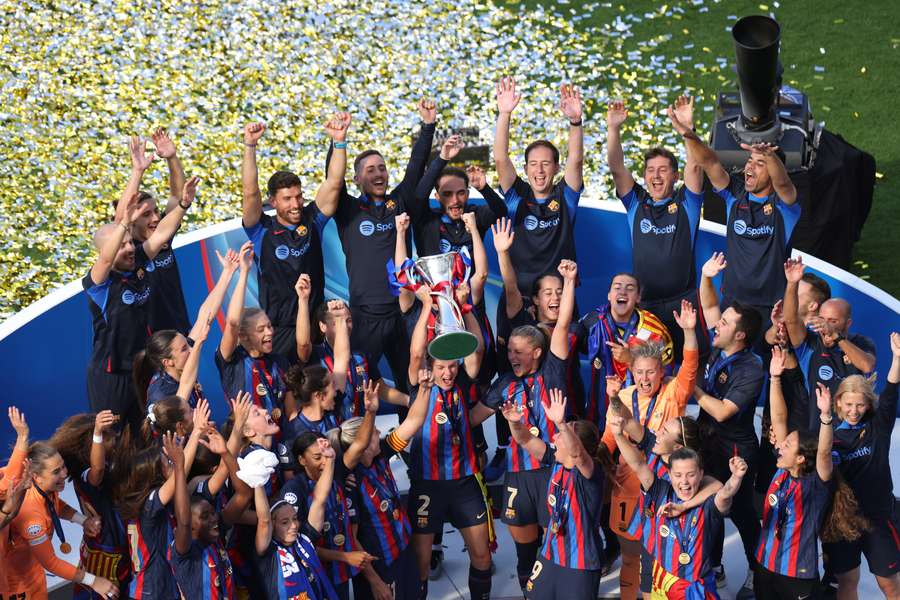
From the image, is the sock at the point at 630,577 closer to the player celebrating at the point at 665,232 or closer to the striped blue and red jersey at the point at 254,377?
the player celebrating at the point at 665,232

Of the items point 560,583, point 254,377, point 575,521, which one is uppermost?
point 254,377

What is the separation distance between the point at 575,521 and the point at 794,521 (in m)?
1.04

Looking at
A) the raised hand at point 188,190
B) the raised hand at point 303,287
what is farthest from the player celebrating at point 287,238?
the raised hand at point 303,287

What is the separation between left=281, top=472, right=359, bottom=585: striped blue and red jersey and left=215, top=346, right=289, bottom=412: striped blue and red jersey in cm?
87

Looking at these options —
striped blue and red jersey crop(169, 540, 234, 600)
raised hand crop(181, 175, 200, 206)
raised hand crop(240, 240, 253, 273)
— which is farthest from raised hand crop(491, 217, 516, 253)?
striped blue and red jersey crop(169, 540, 234, 600)

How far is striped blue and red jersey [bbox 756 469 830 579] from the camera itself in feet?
21.5

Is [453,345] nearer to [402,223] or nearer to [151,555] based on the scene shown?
[402,223]

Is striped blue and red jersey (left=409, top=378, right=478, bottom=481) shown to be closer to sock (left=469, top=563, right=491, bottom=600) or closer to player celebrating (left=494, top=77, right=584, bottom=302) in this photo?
sock (left=469, top=563, right=491, bottom=600)

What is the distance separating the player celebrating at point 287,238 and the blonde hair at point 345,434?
1.53m

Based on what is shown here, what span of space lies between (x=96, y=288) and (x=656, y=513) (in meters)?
3.33

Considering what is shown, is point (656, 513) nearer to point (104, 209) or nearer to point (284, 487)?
point (284, 487)

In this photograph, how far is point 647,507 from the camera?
21.7ft

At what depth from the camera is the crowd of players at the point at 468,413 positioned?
6320 millimetres

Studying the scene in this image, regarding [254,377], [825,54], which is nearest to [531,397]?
[254,377]
